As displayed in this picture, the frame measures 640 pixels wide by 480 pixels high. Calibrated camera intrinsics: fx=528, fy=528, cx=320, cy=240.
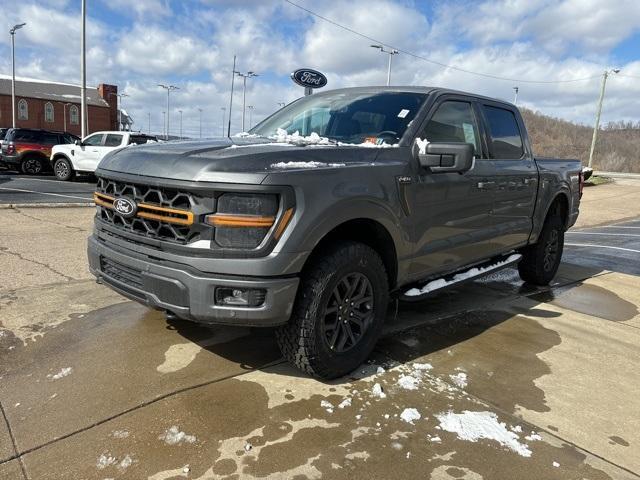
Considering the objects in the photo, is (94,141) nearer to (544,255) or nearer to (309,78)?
(309,78)

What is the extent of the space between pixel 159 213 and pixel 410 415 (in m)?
1.80

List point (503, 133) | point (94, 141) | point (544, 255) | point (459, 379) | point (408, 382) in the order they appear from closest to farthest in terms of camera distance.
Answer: point (408, 382) < point (459, 379) < point (503, 133) < point (544, 255) < point (94, 141)

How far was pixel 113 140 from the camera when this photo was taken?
16.5m

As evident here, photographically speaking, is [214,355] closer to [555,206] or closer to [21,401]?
[21,401]

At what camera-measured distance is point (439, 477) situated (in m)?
2.42

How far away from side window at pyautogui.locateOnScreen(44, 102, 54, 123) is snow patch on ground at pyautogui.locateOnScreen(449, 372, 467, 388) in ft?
254

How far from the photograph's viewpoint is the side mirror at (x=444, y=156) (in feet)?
11.1

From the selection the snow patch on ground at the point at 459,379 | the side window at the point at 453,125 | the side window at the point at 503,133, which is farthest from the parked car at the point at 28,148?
the snow patch on ground at the point at 459,379

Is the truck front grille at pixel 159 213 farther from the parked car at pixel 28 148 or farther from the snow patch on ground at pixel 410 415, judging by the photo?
the parked car at pixel 28 148

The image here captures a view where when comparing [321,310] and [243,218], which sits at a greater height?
[243,218]

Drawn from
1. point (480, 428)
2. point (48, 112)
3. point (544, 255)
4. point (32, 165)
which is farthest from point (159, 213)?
point (48, 112)

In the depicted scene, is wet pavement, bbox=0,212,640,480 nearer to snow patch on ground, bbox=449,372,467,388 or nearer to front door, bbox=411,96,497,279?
snow patch on ground, bbox=449,372,467,388

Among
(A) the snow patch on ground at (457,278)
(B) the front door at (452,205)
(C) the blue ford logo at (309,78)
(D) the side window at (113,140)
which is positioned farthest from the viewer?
(D) the side window at (113,140)

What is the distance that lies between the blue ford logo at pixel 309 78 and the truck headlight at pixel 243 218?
7635 millimetres
